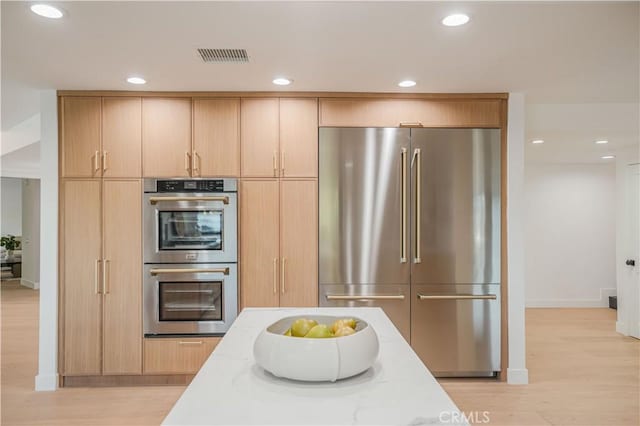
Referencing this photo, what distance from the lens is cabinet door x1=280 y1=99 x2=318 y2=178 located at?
3439 mm

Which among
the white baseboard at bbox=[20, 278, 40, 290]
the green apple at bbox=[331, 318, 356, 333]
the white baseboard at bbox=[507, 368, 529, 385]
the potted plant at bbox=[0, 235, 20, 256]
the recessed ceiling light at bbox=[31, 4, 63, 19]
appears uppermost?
the recessed ceiling light at bbox=[31, 4, 63, 19]

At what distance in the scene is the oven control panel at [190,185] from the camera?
337 cm

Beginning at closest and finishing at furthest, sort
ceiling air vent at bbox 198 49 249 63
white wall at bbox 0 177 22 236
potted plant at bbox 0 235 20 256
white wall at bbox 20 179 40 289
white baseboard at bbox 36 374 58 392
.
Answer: ceiling air vent at bbox 198 49 249 63
white baseboard at bbox 36 374 58 392
white wall at bbox 20 179 40 289
potted plant at bbox 0 235 20 256
white wall at bbox 0 177 22 236

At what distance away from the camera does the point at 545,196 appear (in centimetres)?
656

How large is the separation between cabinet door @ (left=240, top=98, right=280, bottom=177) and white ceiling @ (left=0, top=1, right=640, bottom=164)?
0.17 m

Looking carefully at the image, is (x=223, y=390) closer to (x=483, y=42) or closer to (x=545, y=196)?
(x=483, y=42)

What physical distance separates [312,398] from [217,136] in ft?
8.79

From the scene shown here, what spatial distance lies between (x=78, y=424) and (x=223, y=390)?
7.38 feet

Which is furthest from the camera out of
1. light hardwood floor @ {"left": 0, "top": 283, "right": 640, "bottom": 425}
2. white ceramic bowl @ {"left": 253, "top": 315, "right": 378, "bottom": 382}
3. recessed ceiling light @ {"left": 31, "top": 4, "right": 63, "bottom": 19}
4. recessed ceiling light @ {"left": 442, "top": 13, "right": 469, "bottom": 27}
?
light hardwood floor @ {"left": 0, "top": 283, "right": 640, "bottom": 425}

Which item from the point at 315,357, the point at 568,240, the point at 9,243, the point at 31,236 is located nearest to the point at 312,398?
the point at 315,357

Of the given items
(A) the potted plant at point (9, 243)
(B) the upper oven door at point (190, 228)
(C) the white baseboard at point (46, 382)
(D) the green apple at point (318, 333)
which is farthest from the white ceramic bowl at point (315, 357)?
(A) the potted plant at point (9, 243)

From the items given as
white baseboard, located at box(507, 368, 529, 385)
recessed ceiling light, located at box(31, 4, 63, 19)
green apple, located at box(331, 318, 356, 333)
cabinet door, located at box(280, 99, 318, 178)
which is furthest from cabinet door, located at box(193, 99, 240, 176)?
white baseboard, located at box(507, 368, 529, 385)

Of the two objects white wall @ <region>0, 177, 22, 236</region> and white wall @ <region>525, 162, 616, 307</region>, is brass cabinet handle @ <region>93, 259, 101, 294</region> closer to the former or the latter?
white wall @ <region>525, 162, 616, 307</region>

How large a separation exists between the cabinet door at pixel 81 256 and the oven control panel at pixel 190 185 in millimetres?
534
